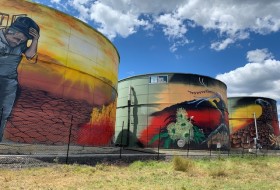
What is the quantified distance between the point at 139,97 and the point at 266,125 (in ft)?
112

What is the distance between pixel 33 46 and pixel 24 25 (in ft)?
5.15

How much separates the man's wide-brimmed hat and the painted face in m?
0.27

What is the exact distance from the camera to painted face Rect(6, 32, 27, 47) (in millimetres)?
19047

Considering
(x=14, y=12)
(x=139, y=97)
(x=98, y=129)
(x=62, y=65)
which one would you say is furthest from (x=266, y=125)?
(x=14, y=12)

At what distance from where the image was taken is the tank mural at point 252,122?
5881cm

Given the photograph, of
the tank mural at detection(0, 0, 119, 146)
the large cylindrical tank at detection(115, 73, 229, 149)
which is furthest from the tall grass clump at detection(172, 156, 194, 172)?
the large cylindrical tank at detection(115, 73, 229, 149)

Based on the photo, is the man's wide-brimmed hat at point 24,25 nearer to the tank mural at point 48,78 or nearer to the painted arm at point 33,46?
the tank mural at point 48,78

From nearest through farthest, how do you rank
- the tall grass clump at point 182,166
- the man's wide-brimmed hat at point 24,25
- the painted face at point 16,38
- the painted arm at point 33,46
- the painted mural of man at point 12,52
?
the tall grass clump at point 182,166 < the painted mural of man at point 12,52 < the painted face at point 16,38 < the man's wide-brimmed hat at point 24,25 < the painted arm at point 33,46

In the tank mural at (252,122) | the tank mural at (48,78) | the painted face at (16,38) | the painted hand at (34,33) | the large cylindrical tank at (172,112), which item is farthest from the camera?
the tank mural at (252,122)

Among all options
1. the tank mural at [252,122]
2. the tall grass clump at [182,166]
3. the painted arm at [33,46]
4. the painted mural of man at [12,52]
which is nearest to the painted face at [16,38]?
the painted mural of man at [12,52]

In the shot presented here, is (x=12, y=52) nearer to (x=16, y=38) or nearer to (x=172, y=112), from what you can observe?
(x=16, y=38)

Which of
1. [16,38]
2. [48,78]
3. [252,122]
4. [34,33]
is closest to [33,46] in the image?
[34,33]

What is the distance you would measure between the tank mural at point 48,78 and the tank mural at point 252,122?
141ft

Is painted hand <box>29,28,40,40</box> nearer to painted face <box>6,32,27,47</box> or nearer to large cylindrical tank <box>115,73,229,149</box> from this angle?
painted face <box>6,32,27,47</box>
